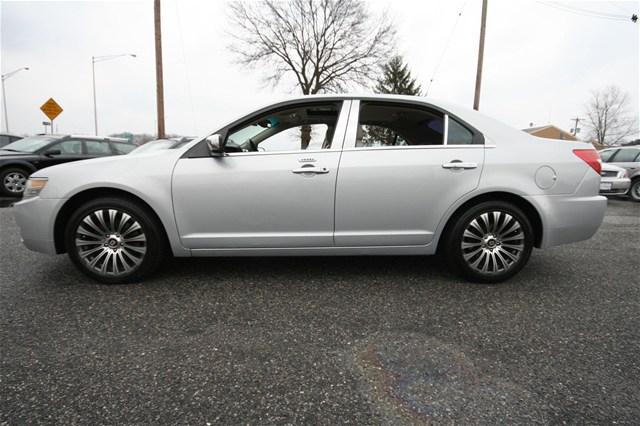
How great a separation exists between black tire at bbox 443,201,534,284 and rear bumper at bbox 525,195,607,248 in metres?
0.14

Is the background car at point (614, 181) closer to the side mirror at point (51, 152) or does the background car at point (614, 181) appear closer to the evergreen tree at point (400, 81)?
the side mirror at point (51, 152)

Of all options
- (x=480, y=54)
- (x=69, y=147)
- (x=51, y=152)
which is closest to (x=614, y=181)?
(x=480, y=54)

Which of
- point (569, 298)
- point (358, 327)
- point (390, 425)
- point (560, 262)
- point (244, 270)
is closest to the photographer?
point (390, 425)

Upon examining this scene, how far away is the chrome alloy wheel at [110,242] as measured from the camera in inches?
109

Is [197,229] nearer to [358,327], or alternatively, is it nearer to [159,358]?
[159,358]

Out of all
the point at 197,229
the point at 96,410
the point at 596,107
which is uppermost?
the point at 596,107

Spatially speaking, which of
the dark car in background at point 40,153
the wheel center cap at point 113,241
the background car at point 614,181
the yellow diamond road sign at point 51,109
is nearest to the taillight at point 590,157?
the wheel center cap at point 113,241

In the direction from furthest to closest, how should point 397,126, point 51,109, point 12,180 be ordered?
point 51,109, point 12,180, point 397,126

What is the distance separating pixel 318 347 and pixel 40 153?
29.4ft

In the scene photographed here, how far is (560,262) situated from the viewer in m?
3.58

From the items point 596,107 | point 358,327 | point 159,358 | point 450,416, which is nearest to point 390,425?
point 450,416

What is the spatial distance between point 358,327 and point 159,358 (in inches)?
45.7

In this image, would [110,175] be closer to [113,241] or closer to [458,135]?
[113,241]

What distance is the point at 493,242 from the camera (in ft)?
9.36
